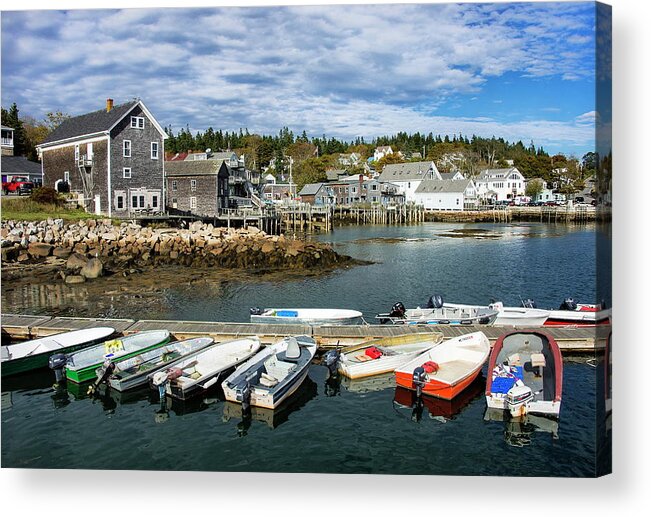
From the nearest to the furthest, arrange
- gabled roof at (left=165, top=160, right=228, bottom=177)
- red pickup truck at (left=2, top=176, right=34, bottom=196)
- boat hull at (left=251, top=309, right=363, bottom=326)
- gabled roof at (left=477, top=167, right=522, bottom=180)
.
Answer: boat hull at (left=251, top=309, right=363, bottom=326)
red pickup truck at (left=2, top=176, right=34, bottom=196)
gabled roof at (left=165, top=160, right=228, bottom=177)
gabled roof at (left=477, top=167, right=522, bottom=180)

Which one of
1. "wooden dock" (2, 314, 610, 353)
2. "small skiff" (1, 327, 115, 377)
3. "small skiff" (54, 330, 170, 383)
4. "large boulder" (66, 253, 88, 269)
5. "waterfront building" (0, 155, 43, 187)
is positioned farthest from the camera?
"waterfront building" (0, 155, 43, 187)

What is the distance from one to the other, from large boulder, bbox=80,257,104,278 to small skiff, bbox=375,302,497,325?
35.4 ft

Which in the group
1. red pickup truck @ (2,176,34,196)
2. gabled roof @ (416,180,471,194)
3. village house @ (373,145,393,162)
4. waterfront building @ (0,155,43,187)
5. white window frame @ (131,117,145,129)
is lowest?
red pickup truck @ (2,176,34,196)

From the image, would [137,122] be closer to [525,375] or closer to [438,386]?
[438,386]

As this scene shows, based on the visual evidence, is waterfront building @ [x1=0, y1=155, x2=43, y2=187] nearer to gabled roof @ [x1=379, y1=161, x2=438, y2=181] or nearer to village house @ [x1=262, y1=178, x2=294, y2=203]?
village house @ [x1=262, y1=178, x2=294, y2=203]

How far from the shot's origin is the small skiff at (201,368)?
10.1 meters

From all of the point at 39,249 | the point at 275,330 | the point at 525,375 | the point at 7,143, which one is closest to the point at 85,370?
the point at 275,330

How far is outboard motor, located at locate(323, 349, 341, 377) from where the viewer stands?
11344mm

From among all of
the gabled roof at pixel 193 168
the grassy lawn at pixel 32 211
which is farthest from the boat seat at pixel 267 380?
the gabled roof at pixel 193 168

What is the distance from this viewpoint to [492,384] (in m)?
9.46

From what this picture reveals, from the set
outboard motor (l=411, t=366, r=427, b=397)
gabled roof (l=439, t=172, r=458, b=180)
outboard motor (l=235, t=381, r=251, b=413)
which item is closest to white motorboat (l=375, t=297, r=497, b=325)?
outboard motor (l=411, t=366, r=427, b=397)

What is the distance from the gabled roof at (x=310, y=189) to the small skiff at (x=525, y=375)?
186ft

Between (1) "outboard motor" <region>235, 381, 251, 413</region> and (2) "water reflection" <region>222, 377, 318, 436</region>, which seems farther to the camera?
(1) "outboard motor" <region>235, 381, 251, 413</region>

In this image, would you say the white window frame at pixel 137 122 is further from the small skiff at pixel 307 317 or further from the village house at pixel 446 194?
the village house at pixel 446 194
